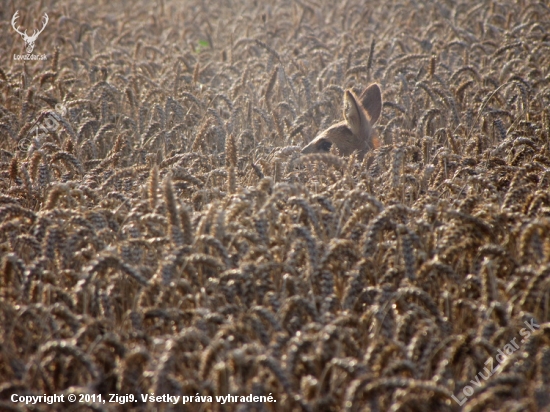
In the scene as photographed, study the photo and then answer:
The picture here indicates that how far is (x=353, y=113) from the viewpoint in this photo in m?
5.37

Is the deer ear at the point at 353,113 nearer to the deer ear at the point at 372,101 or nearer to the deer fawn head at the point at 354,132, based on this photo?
the deer fawn head at the point at 354,132

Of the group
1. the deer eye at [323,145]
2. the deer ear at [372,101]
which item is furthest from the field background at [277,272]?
the deer eye at [323,145]

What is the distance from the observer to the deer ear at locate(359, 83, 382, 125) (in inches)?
221

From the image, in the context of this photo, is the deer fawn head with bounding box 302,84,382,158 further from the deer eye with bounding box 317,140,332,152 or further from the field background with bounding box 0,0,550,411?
the field background with bounding box 0,0,550,411

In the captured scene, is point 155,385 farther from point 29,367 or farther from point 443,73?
point 443,73

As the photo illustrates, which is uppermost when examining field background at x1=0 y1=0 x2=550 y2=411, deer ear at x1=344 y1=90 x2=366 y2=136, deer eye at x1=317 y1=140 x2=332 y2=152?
deer ear at x1=344 y1=90 x2=366 y2=136

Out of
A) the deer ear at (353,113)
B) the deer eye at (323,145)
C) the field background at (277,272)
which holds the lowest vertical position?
the field background at (277,272)

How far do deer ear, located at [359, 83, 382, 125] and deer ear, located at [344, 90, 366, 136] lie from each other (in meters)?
0.21

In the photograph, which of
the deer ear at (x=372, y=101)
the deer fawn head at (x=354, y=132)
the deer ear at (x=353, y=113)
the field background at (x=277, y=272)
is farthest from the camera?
the deer ear at (x=372, y=101)

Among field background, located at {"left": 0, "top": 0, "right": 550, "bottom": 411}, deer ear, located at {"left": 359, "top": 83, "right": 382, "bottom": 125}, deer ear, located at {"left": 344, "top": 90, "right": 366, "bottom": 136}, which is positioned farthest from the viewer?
deer ear, located at {"left": 359, "top": 83, "right": 382, "bottom": 125}

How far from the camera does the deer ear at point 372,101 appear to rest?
221 inches

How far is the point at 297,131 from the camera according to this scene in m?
5.23

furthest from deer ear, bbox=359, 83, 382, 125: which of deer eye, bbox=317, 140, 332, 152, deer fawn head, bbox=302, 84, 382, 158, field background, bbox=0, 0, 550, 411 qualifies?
deer eye, bbox=317, 140, 332, 152

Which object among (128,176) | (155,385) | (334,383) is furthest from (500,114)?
(155,385)
